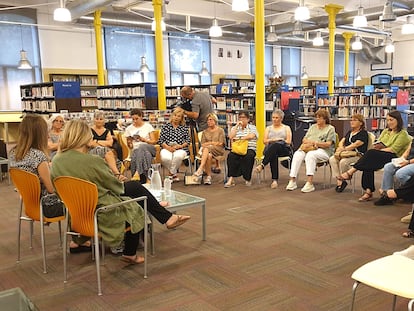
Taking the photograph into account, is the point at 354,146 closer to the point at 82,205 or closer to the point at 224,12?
the point at 82,205

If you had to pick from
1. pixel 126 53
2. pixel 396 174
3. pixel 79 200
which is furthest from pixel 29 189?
pixel 126 53

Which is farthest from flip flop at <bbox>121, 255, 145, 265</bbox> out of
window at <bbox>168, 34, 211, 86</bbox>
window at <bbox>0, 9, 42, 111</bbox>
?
window at <bbox>168, 34, 211, 86</bbox>

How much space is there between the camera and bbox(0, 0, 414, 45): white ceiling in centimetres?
1307

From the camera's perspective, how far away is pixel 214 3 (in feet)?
48.9

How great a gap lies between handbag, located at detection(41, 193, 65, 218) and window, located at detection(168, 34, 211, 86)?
13800 mm

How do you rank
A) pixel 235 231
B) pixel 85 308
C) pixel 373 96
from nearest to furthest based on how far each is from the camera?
pixel 85 308 → pixel 235 231 → pixel 373 96

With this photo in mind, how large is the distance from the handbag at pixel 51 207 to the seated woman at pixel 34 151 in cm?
7

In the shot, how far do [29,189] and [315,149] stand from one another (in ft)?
13.3

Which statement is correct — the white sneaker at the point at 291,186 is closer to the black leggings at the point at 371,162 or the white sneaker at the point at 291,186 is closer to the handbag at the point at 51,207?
the black leggings at the point at 371,162

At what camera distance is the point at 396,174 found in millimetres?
4688

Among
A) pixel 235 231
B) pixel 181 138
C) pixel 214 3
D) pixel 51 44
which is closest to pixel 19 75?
pixel 51 44

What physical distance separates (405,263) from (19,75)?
45.0 ft

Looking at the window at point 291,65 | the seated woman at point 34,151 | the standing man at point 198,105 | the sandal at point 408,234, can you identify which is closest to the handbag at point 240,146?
the standing man at point 198,105

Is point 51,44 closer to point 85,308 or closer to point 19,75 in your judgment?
point 19,75
